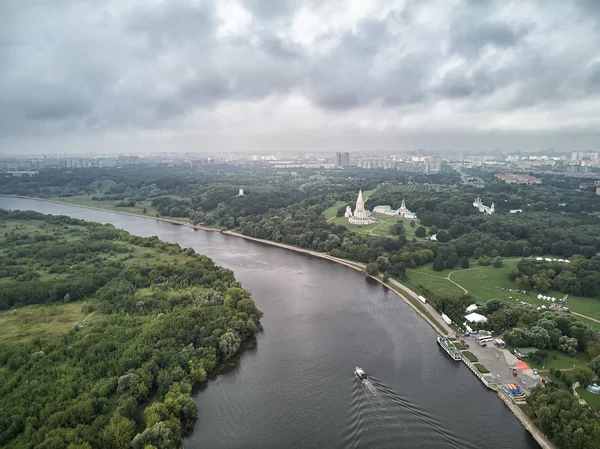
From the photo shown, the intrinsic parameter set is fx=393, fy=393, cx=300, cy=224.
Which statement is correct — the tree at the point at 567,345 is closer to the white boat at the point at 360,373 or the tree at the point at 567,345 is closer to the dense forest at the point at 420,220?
the dense forest at the point at 420,220

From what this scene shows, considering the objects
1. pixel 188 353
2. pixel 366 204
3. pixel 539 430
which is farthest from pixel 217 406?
pixel 366 204

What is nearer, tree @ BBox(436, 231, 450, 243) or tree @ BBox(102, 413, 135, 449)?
tree @ BBox(102, 413, 135, 449)

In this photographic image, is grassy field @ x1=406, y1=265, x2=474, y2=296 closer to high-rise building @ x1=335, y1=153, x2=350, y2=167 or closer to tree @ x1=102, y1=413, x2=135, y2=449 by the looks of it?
tree @ x1=102, y1=413, x2=135, y2=449

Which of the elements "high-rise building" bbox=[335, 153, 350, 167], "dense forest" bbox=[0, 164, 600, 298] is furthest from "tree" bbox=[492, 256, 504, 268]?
"high-rise building" bbox=[335, 153, 350, 167]

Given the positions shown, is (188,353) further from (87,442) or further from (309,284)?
(309,284)

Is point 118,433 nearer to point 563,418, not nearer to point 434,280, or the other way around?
point 563,418

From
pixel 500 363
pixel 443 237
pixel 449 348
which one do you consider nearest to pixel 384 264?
pixel 443 237
